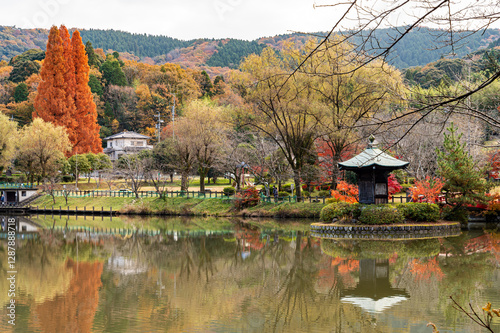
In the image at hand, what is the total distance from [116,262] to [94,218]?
18.0 m

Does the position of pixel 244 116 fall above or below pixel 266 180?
above

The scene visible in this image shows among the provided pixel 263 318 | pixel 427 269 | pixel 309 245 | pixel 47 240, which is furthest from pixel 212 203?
pixel 263 318

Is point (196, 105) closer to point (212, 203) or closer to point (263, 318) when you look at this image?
point (212, 203)

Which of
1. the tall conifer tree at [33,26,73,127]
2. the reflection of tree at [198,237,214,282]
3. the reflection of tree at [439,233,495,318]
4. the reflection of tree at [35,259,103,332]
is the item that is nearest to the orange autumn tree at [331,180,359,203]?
the reflection of tree at [439,233,495,318]

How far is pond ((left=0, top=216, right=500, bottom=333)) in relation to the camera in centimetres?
785

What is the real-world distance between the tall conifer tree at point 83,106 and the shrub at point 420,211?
37290 millimetres

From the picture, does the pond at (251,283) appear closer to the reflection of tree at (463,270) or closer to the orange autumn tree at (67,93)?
the reflection of tree at (463,270)

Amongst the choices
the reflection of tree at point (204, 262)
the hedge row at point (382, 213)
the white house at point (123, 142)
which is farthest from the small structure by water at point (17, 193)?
the hedge row at point (382, 213)

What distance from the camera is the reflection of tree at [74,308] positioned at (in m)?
7.83

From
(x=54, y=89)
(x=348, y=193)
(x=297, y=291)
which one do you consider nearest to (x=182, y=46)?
(x=54, y=89)

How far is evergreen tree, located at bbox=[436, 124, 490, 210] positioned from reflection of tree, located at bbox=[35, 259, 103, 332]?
15772mm

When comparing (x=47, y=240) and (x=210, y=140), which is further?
(x=210, y=140)

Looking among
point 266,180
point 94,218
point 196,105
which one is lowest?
point 94,218

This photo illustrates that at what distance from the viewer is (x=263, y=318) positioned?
8023 mm
